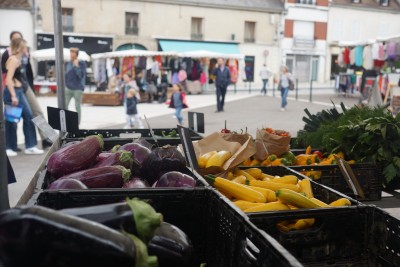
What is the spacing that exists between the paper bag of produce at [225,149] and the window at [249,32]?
35062 millimetres

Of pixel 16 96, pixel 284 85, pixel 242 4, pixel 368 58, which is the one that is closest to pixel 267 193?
pixel 16 96

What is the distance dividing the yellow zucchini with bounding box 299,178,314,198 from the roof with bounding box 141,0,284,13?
106ft

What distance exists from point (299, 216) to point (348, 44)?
21.8m

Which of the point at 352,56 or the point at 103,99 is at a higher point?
the point at 352,56

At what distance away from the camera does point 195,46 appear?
34.7 m

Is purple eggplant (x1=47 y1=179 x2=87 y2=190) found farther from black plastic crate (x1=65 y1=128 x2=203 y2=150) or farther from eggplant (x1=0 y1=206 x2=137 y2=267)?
black plastic crate (x1=65 y1=128 x2=203 y2=150)

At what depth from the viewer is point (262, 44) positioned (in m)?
37.9

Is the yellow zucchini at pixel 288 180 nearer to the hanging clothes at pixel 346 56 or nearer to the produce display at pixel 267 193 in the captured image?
the produce display at pixel 267 193

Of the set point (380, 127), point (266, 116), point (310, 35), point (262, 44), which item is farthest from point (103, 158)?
point (310, 35)

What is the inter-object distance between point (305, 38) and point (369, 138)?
123 ft

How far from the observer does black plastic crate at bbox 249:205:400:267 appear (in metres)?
2.14

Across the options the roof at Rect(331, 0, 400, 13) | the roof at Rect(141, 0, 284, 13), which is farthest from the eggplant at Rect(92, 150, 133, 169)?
the roof at Rect(331, 0, 400, 13)

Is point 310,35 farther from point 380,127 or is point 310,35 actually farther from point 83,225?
point 83,225

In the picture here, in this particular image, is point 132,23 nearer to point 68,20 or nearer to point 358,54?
point 68,20
